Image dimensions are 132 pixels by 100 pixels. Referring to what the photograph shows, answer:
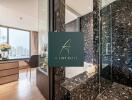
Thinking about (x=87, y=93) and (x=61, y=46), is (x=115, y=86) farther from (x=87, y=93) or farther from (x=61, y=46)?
(x=61, y=46)

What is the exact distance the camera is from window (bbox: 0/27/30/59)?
6945 mm

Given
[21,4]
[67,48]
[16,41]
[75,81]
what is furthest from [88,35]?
[16,41]

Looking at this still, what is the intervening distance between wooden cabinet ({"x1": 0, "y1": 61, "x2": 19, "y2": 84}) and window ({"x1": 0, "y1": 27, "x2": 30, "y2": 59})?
7.09 feet

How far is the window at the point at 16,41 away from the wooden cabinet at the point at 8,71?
216 centimetres

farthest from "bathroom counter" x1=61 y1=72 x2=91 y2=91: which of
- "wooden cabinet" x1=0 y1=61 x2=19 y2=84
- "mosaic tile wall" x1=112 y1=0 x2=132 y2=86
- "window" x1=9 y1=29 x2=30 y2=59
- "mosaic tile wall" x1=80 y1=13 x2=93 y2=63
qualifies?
"window" x1=9 y1=29 x2=30 y2=59

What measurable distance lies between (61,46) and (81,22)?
Answer: 487 mm

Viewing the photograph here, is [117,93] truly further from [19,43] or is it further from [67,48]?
[19,43]

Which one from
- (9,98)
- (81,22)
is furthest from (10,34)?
(81,22)

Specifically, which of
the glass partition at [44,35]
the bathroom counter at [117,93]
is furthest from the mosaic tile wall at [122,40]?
the glass partition at [44,35]

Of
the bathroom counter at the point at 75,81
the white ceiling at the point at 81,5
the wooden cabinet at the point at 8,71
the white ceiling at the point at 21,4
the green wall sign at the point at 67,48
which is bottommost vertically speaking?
the wooden cabinet at the point at 8,71

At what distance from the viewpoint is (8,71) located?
484 cm

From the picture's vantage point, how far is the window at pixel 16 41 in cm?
695

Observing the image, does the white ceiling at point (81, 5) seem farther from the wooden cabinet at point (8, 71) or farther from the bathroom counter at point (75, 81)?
the wooden cabinet at point (8, 71)

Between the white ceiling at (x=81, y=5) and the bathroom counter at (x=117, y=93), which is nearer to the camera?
the bathroom counter at (x=117, y=93)
